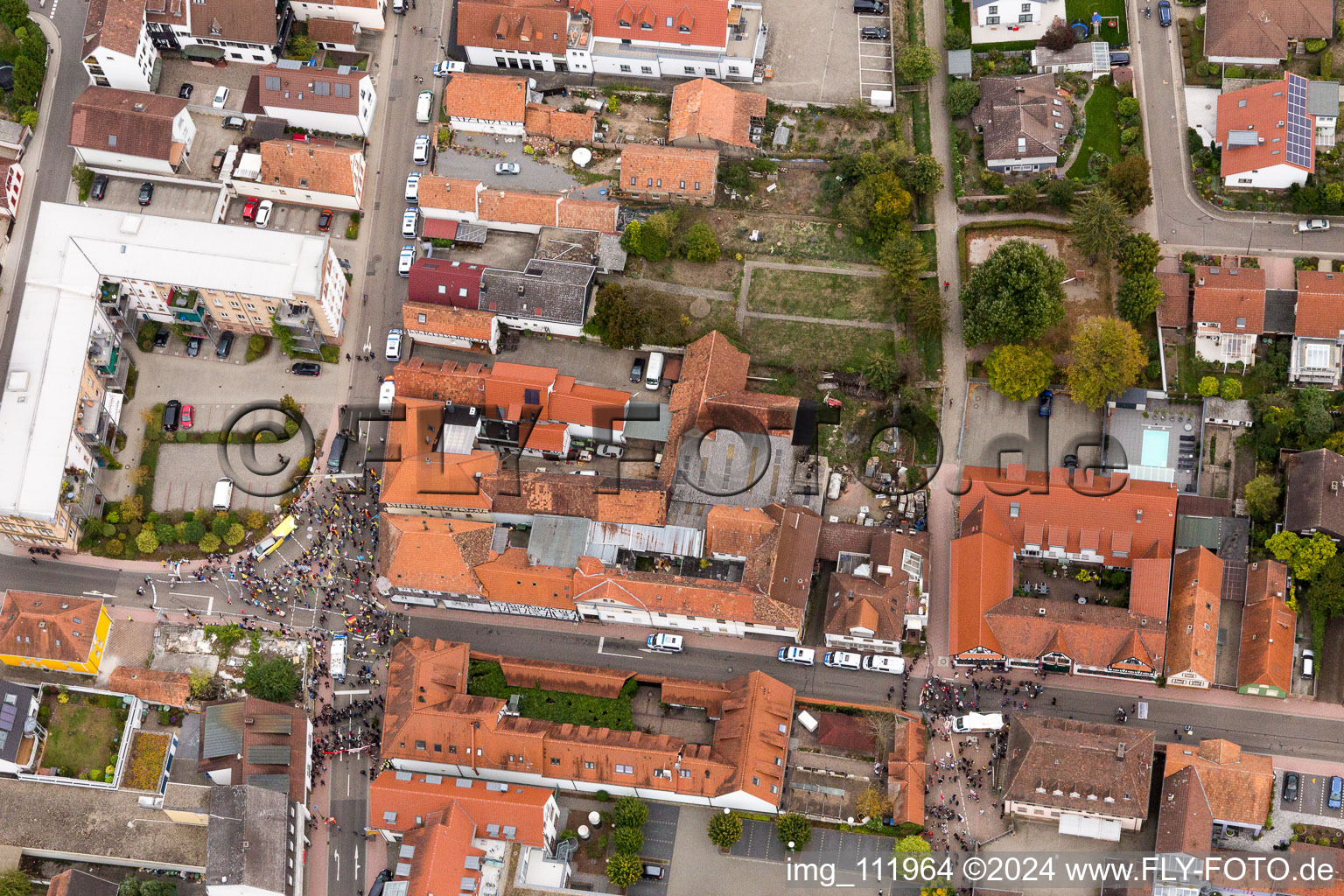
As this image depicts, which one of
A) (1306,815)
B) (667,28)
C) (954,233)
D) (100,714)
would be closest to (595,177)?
(667,28)

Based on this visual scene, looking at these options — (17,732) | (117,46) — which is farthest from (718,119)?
(17,732)

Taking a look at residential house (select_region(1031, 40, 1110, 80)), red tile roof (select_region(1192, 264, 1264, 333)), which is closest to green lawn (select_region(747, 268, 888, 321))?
residential house (select_region(1031, 40, 1110, 80))

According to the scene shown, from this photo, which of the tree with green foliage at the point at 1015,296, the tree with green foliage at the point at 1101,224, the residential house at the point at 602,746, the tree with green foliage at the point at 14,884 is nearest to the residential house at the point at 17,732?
the tree with green foliage at the point at 14,884

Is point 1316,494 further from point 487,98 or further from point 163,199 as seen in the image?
point 163,199

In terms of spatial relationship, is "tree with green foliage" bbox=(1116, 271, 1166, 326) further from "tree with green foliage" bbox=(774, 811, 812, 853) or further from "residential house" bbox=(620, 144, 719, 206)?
"tree with green foliage" bbox=(774, 811, 812, 853)

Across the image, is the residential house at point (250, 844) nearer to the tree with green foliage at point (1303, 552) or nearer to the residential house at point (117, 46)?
the residential house at point (117, 46)
